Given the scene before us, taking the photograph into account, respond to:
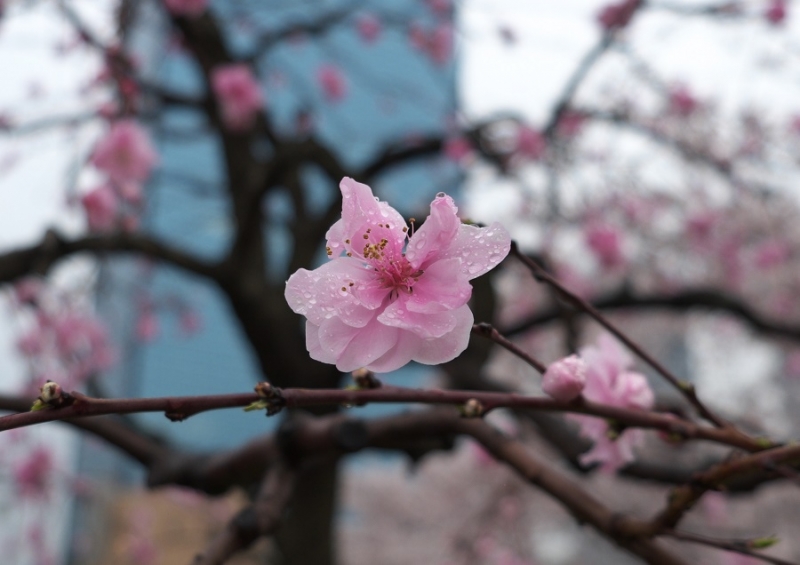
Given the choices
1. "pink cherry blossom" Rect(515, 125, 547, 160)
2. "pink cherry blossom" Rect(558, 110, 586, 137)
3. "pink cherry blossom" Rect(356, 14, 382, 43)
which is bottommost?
"pink cherry blossom" Rect(515, 125, 547, 160)

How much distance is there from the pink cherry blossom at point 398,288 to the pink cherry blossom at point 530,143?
2709mm

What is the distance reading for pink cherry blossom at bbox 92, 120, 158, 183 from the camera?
2.34 metres

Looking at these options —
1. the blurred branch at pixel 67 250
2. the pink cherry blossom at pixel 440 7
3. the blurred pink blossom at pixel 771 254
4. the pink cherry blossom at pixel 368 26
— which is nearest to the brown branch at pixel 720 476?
the blurred branch at pixel 67 250

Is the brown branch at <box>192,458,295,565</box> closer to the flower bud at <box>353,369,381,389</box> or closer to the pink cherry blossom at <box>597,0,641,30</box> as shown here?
the flower bud at <box>353,369,381,389</box>

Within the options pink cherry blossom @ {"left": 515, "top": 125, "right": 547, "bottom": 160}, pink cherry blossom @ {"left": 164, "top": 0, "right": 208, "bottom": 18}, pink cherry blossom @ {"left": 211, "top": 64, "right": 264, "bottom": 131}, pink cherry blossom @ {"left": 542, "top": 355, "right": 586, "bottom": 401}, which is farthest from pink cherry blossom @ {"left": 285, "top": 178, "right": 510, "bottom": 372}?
pink cherry blossom @ {"left": 515, "top": 125, "right": 547, "bottom": 160}

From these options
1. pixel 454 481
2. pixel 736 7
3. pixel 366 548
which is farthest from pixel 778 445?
pixel 366 548

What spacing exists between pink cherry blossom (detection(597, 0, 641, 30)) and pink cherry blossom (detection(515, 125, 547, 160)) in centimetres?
55

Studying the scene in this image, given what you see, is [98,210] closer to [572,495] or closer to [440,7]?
[572,495]

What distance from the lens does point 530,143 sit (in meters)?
3.15

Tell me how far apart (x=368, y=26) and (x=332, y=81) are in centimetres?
58

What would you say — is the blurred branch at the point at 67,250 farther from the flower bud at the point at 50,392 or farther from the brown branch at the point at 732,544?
the brown branch at the point at 732,544

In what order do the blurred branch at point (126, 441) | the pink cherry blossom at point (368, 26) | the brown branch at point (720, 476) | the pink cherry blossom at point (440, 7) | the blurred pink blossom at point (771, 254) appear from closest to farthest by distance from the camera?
1. the brown branch at point (720, 476)
2. the blurred branch at point (126, 441)
3. the pink cherry blossom at point (440, 7)
4. the pink cherry blossom at point (368, 26)
5. the blurred pink blossom at point (771, 254)

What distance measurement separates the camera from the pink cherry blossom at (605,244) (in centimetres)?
333

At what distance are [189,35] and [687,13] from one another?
81.3 inches
